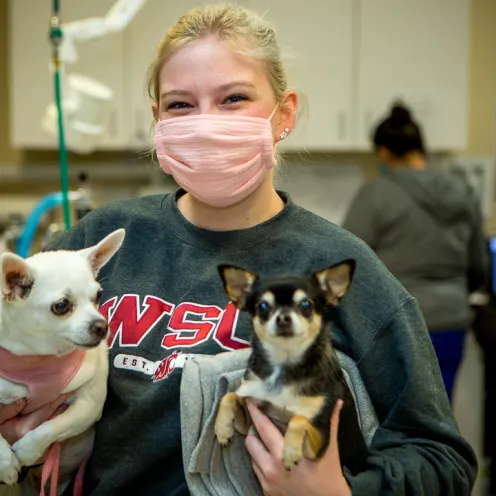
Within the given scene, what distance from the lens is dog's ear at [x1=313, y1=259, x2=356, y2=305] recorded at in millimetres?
895

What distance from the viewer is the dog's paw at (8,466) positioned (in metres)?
1.18

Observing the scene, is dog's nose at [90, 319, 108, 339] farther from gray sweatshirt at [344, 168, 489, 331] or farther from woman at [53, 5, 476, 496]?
gray sweatshirt at [344, 168, 489, 331]

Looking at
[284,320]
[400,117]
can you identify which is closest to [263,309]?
[284,320]

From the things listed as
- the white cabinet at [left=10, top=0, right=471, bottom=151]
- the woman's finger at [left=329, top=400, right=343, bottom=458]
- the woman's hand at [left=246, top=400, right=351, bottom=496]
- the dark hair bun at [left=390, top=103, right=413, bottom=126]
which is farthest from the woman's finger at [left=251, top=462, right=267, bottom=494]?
the white cabinet at [left=10, top=0, right=471, bottom=151]

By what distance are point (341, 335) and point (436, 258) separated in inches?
76.6

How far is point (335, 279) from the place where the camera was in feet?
2.97

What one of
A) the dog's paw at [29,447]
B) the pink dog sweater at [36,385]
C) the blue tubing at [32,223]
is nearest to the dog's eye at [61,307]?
the pink dog sweater at [36,385]

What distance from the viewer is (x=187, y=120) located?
47.8 inches

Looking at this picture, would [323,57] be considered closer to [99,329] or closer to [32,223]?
[32,223]

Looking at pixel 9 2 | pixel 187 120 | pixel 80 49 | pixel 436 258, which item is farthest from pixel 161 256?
pixel 9 2

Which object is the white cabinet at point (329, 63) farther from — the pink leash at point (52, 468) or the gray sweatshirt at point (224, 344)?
the pink leash at point (52, 468)

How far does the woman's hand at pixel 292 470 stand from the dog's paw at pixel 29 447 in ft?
1.27

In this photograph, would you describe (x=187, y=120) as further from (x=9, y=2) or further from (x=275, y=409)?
(x=9, y=2)

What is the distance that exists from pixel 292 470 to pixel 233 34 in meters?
0.69
